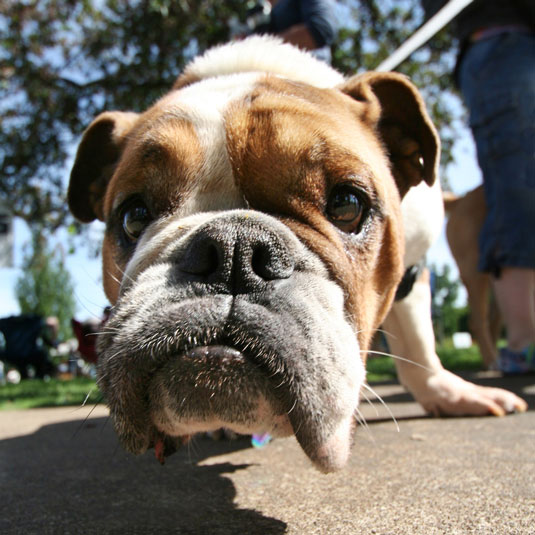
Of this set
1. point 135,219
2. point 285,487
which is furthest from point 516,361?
point 135,219

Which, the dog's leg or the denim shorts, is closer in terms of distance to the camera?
the dog's leg

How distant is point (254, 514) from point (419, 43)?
3.00 m

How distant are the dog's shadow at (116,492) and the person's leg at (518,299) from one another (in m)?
2.47

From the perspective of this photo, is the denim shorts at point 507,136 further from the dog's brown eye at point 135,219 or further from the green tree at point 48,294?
the green tree at point 48,294

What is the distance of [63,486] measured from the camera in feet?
7.31

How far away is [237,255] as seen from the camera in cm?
157

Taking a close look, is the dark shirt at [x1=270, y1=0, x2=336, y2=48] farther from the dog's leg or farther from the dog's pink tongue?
the dog's pink tongue

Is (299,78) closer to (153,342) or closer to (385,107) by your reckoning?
(385,107)

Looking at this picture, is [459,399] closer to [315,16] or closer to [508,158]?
[508,158]

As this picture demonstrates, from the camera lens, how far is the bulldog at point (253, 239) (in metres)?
1.54

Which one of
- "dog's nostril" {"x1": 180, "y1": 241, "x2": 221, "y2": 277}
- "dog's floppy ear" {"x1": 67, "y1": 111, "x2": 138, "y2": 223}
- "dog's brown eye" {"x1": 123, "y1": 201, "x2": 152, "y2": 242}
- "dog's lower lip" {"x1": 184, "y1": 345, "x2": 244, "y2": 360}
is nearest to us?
"dog's lower lip" {"x1": 184, "y1": 345, "x2": 244, "y2": 360}

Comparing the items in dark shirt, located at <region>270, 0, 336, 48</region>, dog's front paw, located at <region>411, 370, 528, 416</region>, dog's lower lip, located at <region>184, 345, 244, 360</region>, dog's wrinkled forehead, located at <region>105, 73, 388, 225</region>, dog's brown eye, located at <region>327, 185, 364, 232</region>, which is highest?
dark shirt, located at <region>270, 0, 336, 48</region>

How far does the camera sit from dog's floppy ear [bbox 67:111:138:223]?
2.85 meters

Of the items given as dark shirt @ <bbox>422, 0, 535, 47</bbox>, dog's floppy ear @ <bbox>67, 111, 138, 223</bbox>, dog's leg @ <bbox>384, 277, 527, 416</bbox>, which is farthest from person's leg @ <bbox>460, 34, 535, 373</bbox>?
dog's floppy ear @ <bbox>67, 111, 138, 223</bbox>
